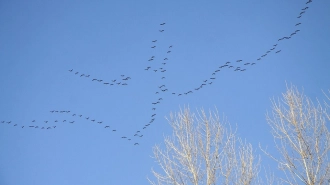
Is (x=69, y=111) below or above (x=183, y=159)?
above

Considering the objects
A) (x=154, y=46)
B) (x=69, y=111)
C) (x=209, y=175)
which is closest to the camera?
(x=209, y=175)

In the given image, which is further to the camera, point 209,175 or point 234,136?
point 234,136

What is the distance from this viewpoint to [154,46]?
669 inches

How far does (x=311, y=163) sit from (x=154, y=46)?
9973 millimetres

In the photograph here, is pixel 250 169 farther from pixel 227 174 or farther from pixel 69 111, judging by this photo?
pixel 69 111

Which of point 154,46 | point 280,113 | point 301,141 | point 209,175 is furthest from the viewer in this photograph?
point 154,46

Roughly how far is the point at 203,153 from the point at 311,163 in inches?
122

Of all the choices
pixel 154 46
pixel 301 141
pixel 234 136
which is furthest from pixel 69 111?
pixel 301 141

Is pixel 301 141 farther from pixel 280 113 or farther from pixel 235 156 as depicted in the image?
pixel 235 156

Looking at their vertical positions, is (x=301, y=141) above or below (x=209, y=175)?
above

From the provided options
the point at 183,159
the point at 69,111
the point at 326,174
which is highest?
the point at 69,111

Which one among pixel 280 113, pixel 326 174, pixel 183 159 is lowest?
pixel 326 174

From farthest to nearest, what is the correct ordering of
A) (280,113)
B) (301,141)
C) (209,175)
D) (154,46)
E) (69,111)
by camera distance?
(69,111)
(154,46)
(280,113)
(301,141)
(209,175)

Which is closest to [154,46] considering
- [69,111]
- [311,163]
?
[69,111]
